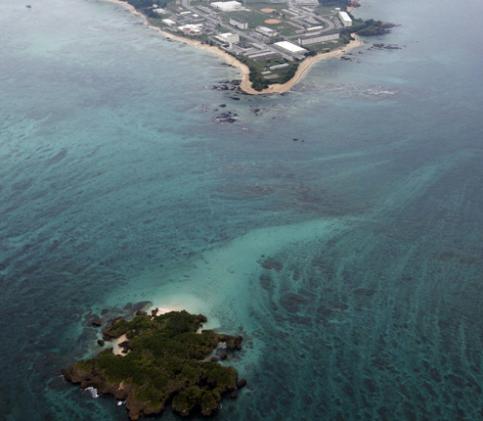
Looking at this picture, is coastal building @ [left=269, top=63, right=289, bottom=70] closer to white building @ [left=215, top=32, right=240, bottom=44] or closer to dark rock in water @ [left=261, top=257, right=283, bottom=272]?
white building @ [left=215, top=32, right=240, bottom=44]

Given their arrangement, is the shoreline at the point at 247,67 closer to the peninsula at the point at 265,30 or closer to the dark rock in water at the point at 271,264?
the peninsula at the point at 265,30

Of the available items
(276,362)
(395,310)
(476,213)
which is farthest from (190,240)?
(476,213)

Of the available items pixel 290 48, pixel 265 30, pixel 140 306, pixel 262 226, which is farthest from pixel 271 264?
pixel 265 30

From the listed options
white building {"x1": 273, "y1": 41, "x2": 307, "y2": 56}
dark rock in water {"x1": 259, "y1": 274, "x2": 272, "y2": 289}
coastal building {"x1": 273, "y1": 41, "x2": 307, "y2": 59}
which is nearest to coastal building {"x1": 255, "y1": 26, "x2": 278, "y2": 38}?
coastal building {"x1": 273, "y1": 41, "x2": 307, "y2": 59}

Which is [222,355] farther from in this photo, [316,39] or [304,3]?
[304,3]

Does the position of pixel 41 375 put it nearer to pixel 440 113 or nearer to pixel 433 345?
pixel 433 345

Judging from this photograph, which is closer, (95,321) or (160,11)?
(95,321)
